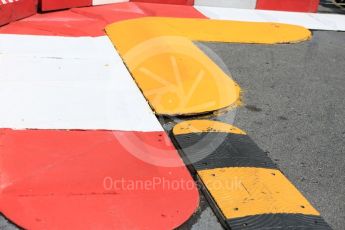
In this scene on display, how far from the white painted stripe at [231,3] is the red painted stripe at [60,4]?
2.26m

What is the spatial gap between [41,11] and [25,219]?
489 centimetres

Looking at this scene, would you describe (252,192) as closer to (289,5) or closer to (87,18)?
(87,18)

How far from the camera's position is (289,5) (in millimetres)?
8961

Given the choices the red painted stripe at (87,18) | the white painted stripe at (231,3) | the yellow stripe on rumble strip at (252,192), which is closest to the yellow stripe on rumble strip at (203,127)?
the yellow stripe on rumble strip at (252,192)

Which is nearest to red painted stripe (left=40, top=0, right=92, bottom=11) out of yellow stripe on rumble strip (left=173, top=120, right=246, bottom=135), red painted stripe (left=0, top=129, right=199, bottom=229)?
red painted stripe (left=0, top=129, right=199, bottom=229)

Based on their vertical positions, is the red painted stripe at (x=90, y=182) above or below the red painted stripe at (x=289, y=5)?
below

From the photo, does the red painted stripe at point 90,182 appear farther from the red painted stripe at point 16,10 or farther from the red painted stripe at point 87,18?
the red painted stripe at point 16,10

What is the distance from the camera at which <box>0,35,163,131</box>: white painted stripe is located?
374 centimetres

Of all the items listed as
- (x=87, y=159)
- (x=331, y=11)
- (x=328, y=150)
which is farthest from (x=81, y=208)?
(x=331, y=11)

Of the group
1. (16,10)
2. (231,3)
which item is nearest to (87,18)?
(16,10)

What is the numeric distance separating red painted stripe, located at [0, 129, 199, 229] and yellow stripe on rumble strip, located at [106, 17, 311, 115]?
2.64 feet

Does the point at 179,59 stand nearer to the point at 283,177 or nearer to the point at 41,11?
the point at 283,177

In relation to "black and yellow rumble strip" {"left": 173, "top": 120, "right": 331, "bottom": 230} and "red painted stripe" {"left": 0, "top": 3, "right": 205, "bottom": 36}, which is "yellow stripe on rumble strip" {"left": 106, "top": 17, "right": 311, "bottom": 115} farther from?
"black and yellow rumble strip" {"left": 173, "top": 120, "right": 331, "bottom": 230}

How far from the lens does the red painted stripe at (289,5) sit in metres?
8.85
